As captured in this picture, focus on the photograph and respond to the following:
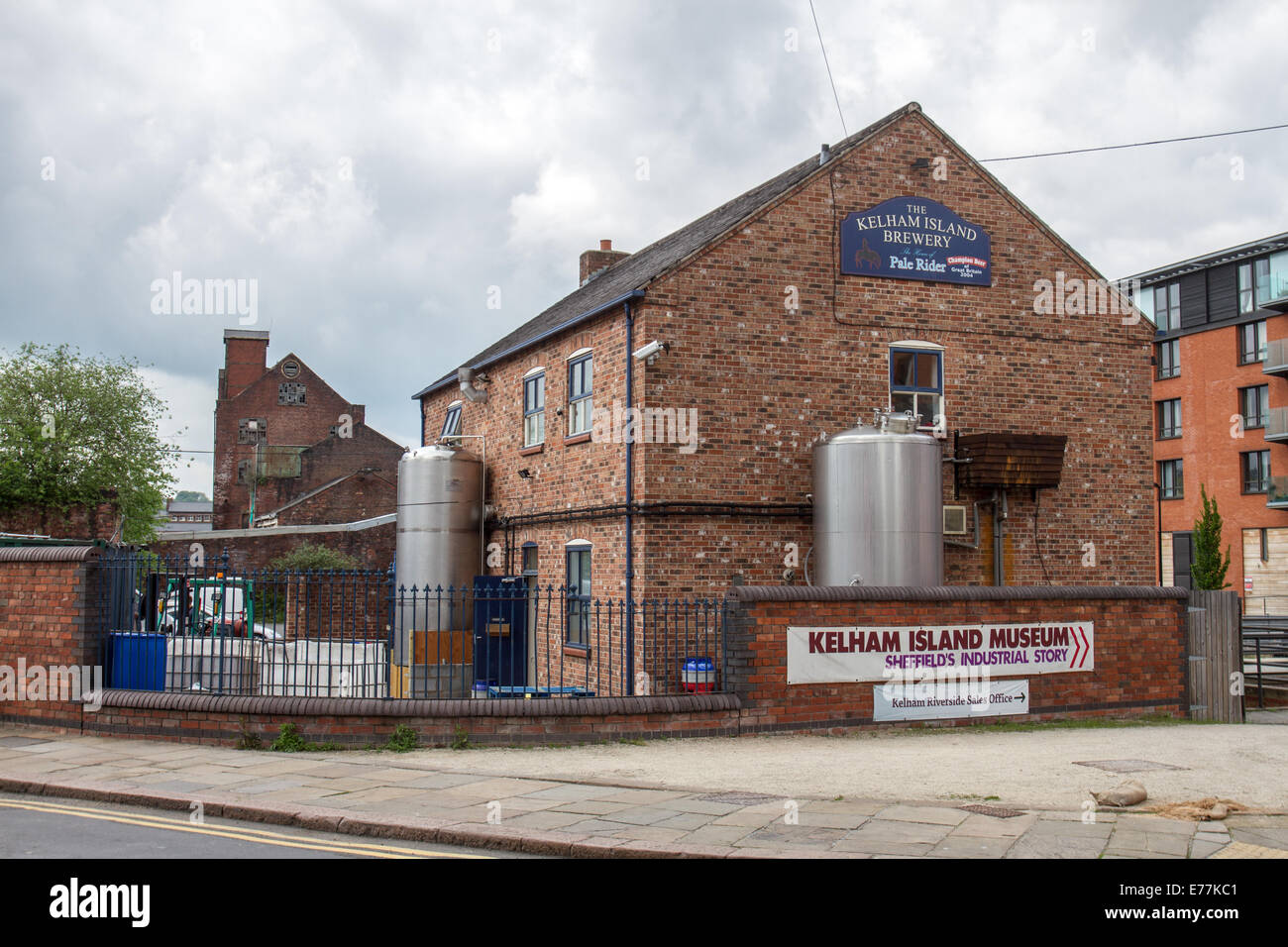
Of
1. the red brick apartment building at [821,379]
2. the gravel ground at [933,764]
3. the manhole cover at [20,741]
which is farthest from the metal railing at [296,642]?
the red brick apartment building at [821,379]

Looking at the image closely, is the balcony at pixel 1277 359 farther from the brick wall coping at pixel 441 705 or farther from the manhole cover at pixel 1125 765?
the brick wall coping at pixel 441 705

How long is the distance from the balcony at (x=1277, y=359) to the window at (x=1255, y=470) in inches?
146

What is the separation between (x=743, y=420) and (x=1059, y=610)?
16.6ft

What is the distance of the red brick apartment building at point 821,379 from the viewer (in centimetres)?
1623

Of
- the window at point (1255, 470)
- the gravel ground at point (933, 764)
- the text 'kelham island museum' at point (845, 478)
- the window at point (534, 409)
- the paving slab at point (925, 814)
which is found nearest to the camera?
the paving slab at point (925, 814)

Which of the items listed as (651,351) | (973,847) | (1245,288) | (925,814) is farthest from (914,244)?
(1245,288)

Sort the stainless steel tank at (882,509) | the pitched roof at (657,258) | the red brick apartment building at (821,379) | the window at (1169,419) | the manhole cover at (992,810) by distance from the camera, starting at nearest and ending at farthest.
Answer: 1. the manhole cover at (992,810)
2. the stainless steel tank at (882,509)
3. the red brick apartment building at (821,379)
4. the pitched roof at (657,258)
5. the window at (1169,419)

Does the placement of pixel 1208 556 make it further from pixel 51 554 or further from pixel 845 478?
pixel 51 554

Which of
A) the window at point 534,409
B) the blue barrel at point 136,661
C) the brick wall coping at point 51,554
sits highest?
the window at point 534,409

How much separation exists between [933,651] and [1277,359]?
39.6 metres

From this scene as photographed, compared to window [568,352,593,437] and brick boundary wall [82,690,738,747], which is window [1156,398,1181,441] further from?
brick boundary wall [82,690,738,747]

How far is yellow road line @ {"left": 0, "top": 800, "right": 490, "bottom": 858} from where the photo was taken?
7.56m
